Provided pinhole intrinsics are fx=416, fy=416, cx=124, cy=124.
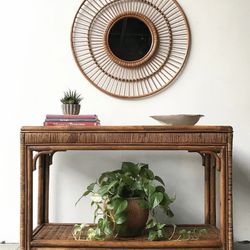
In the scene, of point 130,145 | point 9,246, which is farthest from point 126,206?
point 9,246

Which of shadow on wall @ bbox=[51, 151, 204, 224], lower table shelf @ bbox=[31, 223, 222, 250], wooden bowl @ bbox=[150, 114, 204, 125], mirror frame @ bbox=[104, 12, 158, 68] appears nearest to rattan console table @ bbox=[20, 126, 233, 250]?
lower table shelf @ bbox=[31, 223, 222, 250]

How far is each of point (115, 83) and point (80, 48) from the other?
0.94 feet

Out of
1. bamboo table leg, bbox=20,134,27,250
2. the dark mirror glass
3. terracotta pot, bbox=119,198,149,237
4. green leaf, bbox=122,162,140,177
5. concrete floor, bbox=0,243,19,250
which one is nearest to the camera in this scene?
bamboo table leg, bbox=20,134,27,250

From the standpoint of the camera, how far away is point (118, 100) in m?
2.42

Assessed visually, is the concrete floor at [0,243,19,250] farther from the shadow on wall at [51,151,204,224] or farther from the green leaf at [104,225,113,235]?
the green leaf at [104,225,113,235]

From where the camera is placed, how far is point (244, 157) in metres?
2.42

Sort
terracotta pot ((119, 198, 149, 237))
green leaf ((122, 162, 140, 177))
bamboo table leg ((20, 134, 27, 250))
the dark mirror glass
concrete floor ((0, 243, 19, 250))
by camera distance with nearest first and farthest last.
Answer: bamboo table leg ((20, 134, 27, 250)) → terracotta pot ((119, 198, 149, 237)) → green leaf ((122, 162, 140, 177)) → concrete floor ((0, 243, 19, 250)) → the dark mirror glass

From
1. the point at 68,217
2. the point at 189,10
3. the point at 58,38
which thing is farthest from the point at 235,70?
the point at 68,217

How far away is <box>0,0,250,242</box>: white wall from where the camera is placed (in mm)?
2412

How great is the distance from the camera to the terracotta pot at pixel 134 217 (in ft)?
6.50

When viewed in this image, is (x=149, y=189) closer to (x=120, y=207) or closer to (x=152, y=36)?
(x=120, y=207)

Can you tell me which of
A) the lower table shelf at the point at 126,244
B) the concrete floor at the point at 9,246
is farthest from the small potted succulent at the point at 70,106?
the concrete floor at the point at 9,246

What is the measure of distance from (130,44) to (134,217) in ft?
3.27

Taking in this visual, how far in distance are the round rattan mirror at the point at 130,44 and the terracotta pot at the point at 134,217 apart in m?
0.69
